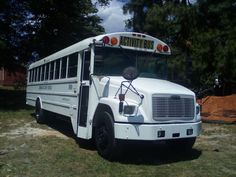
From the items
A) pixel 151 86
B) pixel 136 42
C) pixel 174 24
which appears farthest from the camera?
pixel 174 24

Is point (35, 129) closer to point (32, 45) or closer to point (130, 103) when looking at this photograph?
point (130, 103)

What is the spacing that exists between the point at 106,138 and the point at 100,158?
45 centimetres

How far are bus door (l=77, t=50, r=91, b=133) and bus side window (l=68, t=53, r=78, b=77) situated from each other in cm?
70

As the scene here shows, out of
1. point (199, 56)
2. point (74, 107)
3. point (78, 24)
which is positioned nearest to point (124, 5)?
point (78, 24)

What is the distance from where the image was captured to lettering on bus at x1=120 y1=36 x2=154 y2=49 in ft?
28.2

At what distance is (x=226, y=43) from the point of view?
56.4ft

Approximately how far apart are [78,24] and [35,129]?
14.6 meters

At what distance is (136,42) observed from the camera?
8.74 metres

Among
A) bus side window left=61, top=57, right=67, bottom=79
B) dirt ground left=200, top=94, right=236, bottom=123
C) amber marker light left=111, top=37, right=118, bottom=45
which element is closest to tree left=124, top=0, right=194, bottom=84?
dirt ground left=200, top=94, right=236, bottom=123

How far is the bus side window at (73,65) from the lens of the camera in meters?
9.66

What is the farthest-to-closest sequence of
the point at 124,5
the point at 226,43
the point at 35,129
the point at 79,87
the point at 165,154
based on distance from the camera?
the point at 124,5 → the point at 226,43 → the point at 35,129 → the point at 79,87 → the point at 165,154

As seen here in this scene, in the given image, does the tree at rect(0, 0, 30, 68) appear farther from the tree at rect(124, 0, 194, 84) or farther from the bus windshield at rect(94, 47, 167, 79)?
the bus windshield at rect(94, 47, 167, 79)

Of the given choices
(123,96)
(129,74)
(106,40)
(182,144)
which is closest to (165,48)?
(106,40)

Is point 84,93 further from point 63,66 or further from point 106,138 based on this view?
point 63,66
